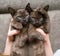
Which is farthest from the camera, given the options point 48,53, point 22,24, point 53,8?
point 53,8

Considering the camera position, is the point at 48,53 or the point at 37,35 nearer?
the point at 37,35

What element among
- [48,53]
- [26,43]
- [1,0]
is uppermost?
[1,0]

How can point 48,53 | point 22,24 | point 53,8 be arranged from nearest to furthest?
point 22,24
point 48,53
point 53,8

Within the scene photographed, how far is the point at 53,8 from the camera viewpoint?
1955 millimetres

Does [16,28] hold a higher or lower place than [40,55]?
higher

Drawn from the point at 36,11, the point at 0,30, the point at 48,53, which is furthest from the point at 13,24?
the point at 0,30

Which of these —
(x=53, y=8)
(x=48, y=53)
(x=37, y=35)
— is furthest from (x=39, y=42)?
(x=53, y=8)

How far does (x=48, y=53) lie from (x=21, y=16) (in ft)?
1.13

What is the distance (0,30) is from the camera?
6.46 ft

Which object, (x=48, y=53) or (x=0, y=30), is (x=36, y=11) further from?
(x=0, y=30)

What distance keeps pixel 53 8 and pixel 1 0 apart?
403 mm

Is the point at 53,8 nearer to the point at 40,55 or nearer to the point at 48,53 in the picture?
the point at 48,53

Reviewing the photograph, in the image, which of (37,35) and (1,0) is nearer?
(37,35)

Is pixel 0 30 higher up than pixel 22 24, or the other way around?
pixel 22 24
